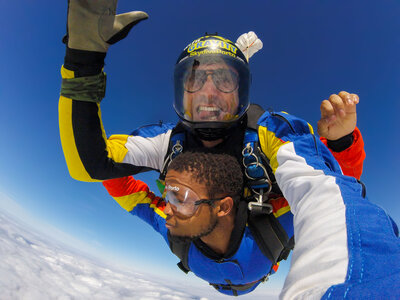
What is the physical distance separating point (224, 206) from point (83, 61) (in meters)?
1.19

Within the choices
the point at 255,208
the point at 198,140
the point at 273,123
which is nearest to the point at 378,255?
the point at 255,208

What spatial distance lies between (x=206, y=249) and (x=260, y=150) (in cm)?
89

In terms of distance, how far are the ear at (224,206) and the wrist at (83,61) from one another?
109 cm

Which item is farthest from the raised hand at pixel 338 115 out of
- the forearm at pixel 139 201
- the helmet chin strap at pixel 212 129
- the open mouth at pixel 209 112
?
the forearm at pixel 139 201

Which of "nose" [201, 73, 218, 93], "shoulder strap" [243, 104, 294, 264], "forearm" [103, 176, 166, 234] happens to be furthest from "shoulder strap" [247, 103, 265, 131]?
"forearm" [103, 176, 166, 234]

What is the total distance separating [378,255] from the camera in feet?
1.60

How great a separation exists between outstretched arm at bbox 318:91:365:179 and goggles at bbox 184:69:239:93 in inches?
26.9

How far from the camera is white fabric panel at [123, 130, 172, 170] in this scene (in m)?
1.50

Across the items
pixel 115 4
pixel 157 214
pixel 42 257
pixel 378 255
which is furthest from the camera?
pixel 42 257

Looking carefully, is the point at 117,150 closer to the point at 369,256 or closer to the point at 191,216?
the point at 191,216

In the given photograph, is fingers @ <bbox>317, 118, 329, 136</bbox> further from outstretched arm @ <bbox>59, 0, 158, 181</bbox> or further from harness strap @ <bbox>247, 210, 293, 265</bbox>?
outstretched arm @ <bbox>59, 0, 158, 181</bbox>

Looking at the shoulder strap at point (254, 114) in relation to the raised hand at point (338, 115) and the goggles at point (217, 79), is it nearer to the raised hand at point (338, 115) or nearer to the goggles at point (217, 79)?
the goggles at point (217, 79)

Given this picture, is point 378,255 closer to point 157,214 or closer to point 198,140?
point 198,140

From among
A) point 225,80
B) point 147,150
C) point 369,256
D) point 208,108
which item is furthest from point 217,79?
point 369,256
